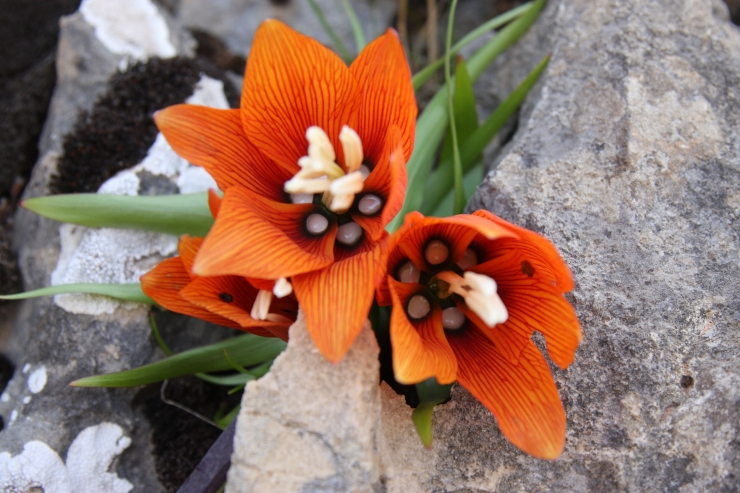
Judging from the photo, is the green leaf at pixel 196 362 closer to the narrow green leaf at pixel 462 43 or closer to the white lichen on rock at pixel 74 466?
the white lichen on rock at pixel 74 466

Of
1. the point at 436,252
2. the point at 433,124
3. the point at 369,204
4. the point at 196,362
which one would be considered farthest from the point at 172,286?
the point at 433,124

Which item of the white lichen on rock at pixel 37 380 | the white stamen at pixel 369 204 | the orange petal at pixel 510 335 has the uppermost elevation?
the white stamen at pixel 369 204

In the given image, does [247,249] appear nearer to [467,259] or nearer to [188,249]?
[188,249]

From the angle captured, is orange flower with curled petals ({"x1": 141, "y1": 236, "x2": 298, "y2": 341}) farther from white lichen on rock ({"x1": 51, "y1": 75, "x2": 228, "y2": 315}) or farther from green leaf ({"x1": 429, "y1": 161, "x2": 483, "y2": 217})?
green leaf ({"x1": 429, "y1": 161, "x2": 483, "y2": 217})

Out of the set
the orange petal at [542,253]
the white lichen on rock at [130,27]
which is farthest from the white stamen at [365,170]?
the white lichen on rock at [130,27]

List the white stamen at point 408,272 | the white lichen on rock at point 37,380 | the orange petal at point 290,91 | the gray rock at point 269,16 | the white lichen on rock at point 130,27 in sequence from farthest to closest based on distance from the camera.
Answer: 1. the gray rock at point 269,16
2. the white lichen on rock at point 130,27
3. the white lichen on rock at point 37,380
4. the white stamen at point 408,272
5. the orange petal at point 290,91
